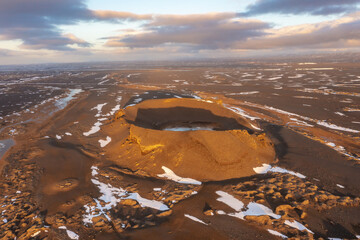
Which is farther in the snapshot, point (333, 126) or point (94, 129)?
point (94, 129)

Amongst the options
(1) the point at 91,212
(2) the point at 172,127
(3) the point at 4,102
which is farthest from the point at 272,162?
(3) the point at 4,102

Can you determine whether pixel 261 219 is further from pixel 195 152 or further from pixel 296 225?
pixel 195 152

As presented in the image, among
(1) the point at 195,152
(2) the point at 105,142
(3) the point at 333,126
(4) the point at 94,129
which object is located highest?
(1) the point at 195,152

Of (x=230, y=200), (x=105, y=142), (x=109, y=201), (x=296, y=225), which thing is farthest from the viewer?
(x=105, y=142)

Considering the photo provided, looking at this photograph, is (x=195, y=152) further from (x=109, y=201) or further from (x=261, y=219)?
(x=109, y=201)

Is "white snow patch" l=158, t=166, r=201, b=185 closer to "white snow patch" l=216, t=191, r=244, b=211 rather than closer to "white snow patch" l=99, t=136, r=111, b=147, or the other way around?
"white snow patch" l=216, t=191, r=244, b=211

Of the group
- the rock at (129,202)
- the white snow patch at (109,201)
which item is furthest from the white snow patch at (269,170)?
the rock at (129,202)

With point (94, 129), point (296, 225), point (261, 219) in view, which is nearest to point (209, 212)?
point (261, 219)

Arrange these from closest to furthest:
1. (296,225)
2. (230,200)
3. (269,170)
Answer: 1. (296,225)
2. (230,200)
3. (269,170)

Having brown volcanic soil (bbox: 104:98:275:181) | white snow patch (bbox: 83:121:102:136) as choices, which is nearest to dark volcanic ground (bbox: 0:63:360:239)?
brown volcanic soil (bbox: 104:98:275:181)

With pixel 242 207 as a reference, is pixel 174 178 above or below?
above

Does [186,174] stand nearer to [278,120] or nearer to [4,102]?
[278,120]

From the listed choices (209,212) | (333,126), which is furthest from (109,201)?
(333,126)
